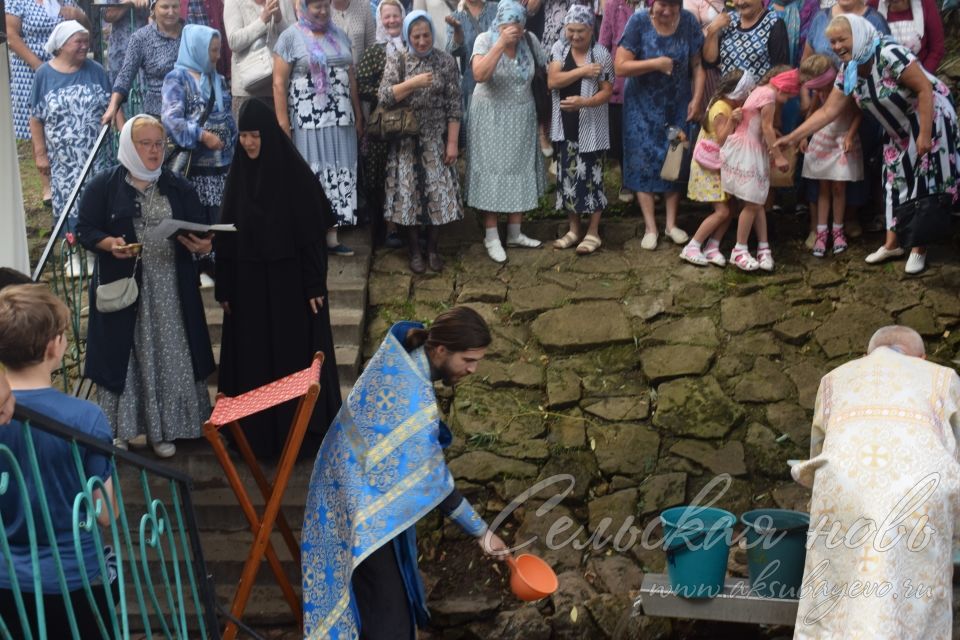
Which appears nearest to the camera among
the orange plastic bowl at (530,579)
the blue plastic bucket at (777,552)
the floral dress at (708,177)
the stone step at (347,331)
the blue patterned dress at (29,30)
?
the orange plastic bowl at (530,579)

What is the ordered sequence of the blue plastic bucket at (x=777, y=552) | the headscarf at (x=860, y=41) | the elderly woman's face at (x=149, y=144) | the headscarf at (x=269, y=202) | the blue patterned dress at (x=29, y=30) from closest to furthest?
the blue plastic bucket at (x=777, y=552) → the elderly woman's face at (x=149, y=144) → the headscarf at (x=269, y=202) → the headscarf at (x=860, y=41) → the blue patterned dress at (x=29, y=30)

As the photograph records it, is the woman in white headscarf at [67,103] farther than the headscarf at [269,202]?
Yes

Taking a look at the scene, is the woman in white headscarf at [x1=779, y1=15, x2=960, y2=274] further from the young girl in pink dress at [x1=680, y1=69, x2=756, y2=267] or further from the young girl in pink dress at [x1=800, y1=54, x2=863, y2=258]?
the young girl in pink dress at [x1=680, y1=69, x2=756, y2=267]

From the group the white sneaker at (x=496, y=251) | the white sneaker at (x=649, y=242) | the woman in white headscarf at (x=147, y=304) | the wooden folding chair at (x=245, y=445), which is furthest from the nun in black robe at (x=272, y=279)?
the white sneaker at (x=649, y=242)

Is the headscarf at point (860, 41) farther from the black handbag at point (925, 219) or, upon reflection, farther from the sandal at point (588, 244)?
the sandal at point (588, 244)

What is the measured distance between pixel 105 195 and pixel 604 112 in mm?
3606

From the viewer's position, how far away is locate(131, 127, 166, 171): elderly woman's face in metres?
5.49

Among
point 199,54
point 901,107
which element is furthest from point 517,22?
point 901,107

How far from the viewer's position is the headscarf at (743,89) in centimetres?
750

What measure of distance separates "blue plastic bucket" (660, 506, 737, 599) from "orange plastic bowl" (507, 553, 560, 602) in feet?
2.55

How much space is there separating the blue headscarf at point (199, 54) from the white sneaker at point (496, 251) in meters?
2.08

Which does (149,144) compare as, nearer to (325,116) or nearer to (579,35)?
(325,116)

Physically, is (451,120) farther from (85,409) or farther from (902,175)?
(85,409)

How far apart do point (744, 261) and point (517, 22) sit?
2234 mm
